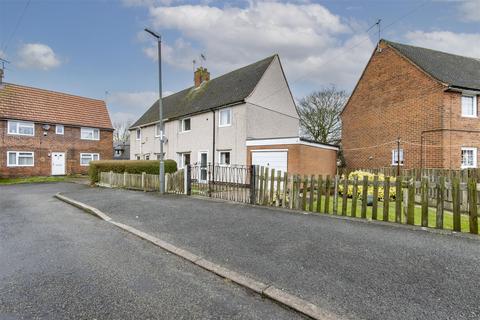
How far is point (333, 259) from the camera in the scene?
14.3 feet

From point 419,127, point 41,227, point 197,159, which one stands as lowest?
point 41,227

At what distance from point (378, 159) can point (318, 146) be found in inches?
263

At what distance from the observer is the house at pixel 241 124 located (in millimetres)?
15602

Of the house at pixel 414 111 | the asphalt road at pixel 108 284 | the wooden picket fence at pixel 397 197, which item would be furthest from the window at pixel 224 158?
the asphalt road at pixel 108 284

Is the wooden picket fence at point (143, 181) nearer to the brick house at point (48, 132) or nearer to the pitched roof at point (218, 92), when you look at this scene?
the pitched roof at point (218, 92)

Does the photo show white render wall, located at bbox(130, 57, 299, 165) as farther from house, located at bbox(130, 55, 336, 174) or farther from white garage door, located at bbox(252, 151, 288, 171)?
white garage door, located at bbox(252, 151, 288, 171)

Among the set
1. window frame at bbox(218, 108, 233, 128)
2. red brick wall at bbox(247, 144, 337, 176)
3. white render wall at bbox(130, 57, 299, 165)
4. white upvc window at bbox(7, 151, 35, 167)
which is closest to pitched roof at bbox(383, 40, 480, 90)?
red brick wall at bbox(247, 144, 337, 176)

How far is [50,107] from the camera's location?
2791 centimetres

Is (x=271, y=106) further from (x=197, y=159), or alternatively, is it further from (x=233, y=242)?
(x=233, y=242)

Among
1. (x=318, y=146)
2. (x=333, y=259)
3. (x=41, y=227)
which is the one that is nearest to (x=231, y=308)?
(x=333, y=259)

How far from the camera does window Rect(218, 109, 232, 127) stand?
60.9 ft

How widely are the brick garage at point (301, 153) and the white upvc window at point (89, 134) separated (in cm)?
2192

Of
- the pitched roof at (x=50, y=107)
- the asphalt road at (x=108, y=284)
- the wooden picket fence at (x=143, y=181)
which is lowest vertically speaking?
the asphalt road at (x=108, y=284)

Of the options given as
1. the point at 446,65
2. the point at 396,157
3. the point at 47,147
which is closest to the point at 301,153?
the point at 396,157
